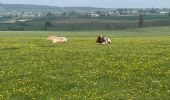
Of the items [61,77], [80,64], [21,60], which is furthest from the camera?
[21,60]

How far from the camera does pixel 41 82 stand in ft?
77.2

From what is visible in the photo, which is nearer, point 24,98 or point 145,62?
point 24,98

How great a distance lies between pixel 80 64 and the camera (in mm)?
30078

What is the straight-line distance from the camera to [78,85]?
2259cm

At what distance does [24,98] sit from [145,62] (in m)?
12.2

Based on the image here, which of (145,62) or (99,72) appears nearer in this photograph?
(99,72)

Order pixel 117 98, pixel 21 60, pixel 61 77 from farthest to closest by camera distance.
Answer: pixel 21 60 < pixel 61 77 < pixel 117 98

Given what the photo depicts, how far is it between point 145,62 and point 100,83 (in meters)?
8.01

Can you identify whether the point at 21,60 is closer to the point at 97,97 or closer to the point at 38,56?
the point at 38,56

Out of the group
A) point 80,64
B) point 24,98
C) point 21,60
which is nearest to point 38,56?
point 21,60

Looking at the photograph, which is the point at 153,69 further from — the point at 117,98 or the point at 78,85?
the point at 117,98

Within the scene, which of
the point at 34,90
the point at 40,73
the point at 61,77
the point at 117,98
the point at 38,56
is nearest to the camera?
the point at 117,98

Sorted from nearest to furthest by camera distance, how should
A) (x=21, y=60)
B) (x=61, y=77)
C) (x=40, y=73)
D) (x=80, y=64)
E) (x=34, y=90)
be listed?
(x=34, y=90) < (x=61, y=77) < (x=40, y=73) < (x=80, y=64) < (x=21, y=60)

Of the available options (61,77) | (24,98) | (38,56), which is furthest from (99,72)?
(38,56)
